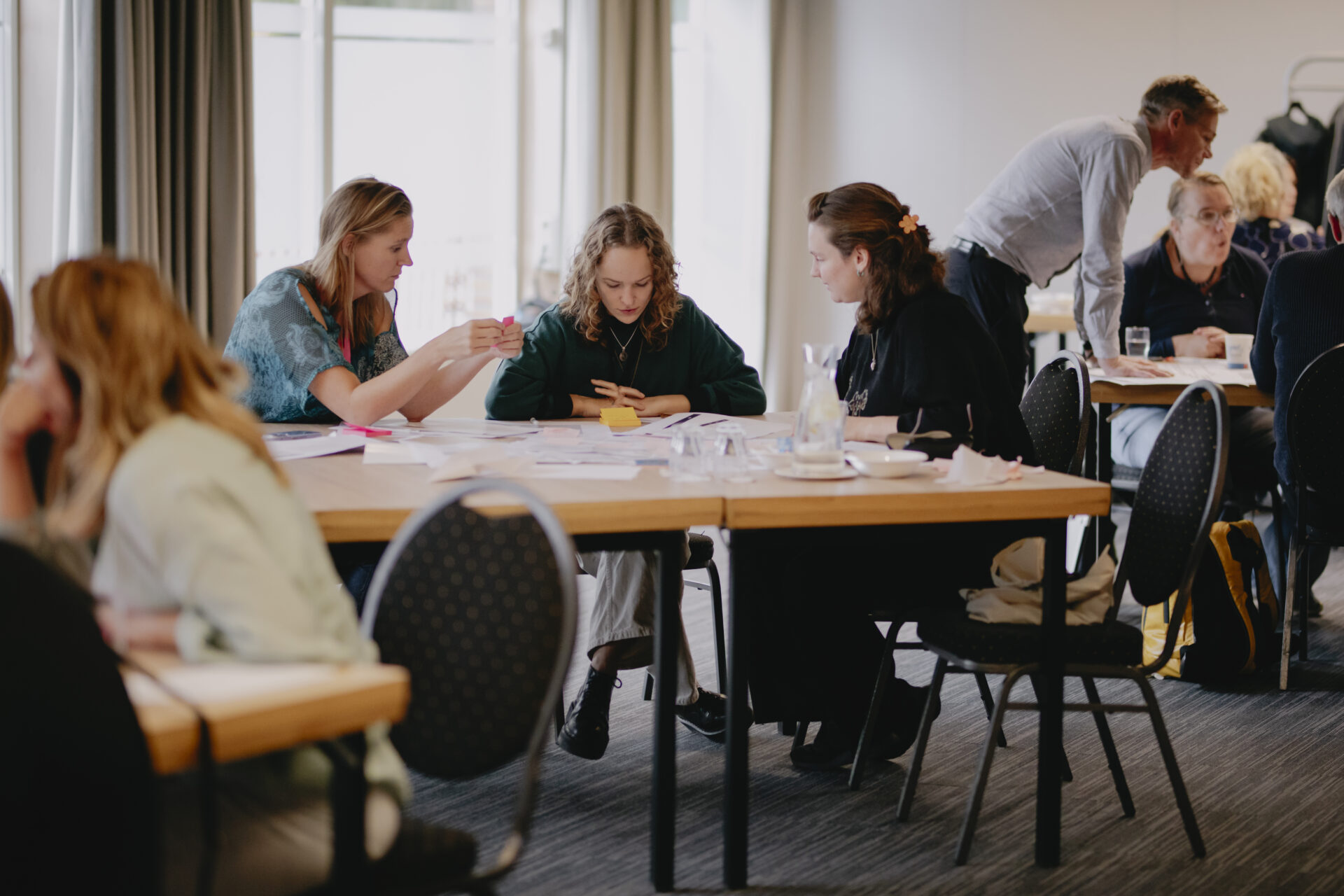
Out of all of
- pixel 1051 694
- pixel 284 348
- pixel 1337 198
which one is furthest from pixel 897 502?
pixel 1337 198

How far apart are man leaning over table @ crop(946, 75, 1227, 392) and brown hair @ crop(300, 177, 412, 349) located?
70.8 inches

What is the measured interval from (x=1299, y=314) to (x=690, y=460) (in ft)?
5.98

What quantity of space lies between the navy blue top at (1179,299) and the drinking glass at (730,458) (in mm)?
2483

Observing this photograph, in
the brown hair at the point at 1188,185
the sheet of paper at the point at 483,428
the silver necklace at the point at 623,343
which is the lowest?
the sheet of paper at the point at 483,428

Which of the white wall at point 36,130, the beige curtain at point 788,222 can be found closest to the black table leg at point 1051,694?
the white wall at point 36,130

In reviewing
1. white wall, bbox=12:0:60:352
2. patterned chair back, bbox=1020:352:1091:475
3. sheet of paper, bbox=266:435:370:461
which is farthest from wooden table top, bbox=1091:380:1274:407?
white wall, bbox=12:0:60:352

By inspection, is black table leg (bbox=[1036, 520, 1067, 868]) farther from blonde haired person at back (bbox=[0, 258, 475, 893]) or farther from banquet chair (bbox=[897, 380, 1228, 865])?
blonde haired person at back (bbox=[0, 258, 475, 893])

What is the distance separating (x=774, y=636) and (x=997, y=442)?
0.53 m

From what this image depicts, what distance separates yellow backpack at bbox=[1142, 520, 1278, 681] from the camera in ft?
9.14

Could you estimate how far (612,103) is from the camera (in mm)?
5844

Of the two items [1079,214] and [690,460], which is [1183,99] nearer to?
[1079,214]

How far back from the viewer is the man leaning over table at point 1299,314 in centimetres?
285

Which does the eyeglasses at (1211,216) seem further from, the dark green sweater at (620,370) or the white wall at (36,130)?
the white wall at (36,130)

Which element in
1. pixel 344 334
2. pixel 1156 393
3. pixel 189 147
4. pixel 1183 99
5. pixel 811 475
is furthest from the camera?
pixel 189 147
